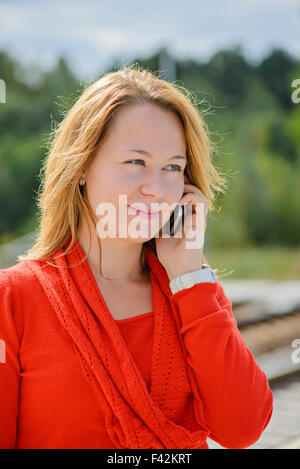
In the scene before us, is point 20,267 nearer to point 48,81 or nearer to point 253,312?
point 253,312

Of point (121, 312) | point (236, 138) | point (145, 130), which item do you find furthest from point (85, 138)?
point (236, 138)

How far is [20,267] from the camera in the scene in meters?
1.67

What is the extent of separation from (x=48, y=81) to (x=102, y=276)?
108ft

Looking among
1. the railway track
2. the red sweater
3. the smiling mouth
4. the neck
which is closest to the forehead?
the smiling mouth

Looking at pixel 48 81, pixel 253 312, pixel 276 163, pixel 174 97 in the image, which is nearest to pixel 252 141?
pixel 276 163

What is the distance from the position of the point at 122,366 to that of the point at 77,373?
0.12 m

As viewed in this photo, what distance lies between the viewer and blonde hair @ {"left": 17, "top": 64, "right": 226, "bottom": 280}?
5.57 feet

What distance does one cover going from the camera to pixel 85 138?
1683 mm

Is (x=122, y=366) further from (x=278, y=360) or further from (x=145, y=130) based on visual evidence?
(x=278, y=360)

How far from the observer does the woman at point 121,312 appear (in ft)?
5.00

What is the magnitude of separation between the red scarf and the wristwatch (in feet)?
0.18

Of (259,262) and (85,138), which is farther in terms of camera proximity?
(259,262)

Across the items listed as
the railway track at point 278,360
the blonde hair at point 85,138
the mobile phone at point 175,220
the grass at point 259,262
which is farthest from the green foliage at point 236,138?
the blonde hair at point 85,138

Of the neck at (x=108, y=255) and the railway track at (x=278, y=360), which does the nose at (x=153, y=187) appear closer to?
the neck at (x=108, y=255)
